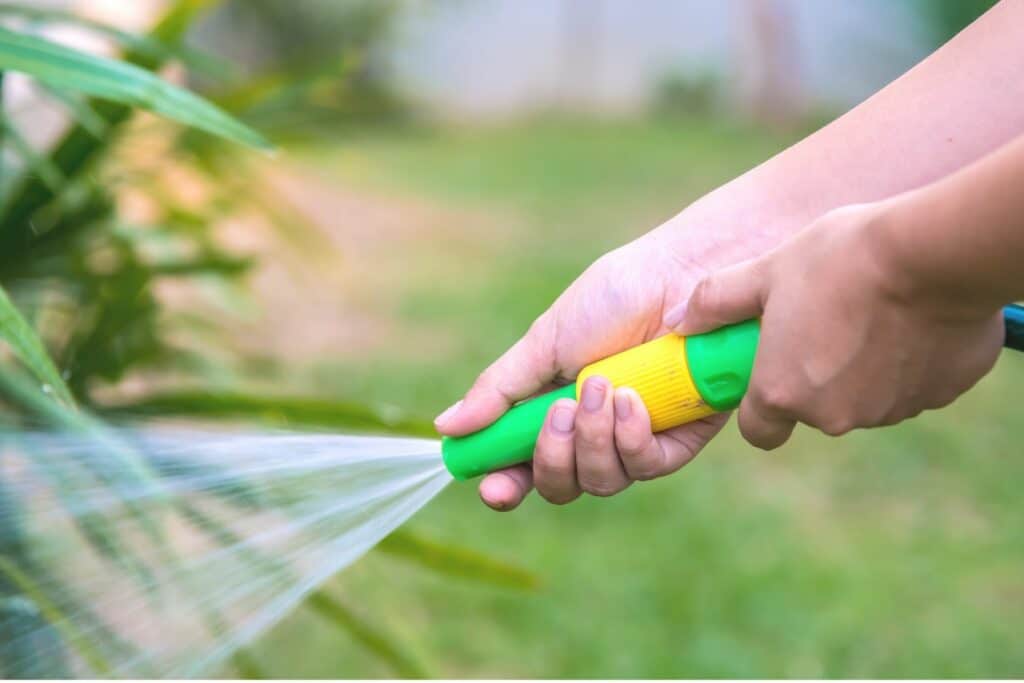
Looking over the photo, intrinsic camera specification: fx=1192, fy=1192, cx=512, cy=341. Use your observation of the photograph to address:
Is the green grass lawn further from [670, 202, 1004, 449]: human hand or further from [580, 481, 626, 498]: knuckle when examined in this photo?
[670, 202, 1004, 449]: human hand

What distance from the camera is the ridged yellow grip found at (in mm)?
1225

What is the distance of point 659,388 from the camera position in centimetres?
125

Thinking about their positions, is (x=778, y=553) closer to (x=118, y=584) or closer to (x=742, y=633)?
(x=742, y=633)

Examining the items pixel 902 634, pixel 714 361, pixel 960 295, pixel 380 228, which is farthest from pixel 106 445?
pixel 380 228

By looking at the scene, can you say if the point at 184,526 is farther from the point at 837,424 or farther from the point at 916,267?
the point at 916,267

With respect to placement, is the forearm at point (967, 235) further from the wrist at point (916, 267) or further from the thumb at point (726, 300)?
the thumb at point (726, 300)

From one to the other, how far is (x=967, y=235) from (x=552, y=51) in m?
11.0

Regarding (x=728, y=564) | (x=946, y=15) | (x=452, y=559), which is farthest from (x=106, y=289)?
(x=946, y=15)

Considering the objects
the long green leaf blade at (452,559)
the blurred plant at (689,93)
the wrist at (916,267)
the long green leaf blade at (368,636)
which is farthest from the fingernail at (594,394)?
the blurred plant at (689,93)

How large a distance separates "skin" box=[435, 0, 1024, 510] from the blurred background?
0.27 meters

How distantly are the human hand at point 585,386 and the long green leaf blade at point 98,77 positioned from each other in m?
0.42

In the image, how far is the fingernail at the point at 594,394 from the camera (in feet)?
4.13

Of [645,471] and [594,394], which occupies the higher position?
[594,394]

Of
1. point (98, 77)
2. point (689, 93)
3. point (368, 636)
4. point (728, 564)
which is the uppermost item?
point (98, 77)
